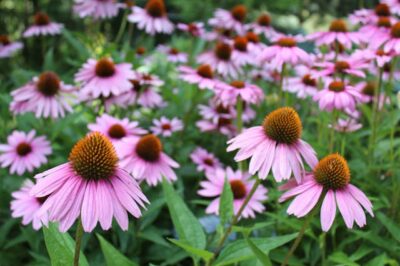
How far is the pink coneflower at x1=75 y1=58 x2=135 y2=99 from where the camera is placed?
1773 mm

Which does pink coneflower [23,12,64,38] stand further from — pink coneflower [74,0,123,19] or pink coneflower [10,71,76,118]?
pink coneflower [10,71,76,118]

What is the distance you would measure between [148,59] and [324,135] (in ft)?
3.80

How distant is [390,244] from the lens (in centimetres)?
143

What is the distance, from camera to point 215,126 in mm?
2027

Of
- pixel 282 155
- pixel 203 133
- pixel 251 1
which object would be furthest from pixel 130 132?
pixel 251 1

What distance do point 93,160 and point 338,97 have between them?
86 centimetres

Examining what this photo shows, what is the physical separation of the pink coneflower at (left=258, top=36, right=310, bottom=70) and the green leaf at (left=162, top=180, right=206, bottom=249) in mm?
609

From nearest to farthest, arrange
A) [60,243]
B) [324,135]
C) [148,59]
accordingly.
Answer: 1. [60,243]
2. [324,135]
3. [148,59]

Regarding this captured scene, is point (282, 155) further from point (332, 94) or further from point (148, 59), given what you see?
point (148, 59)

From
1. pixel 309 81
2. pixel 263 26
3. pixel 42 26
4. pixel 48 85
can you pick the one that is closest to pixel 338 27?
pixel 309 81

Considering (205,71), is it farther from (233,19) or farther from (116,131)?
(233,19)

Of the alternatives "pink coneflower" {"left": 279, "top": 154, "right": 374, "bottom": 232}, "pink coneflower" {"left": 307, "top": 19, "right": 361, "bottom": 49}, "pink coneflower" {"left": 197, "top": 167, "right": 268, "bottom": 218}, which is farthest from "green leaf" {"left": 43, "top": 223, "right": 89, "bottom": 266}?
"pink coneflower" {"left": 307, "top": 19, "right": 361, "bottom": 49}

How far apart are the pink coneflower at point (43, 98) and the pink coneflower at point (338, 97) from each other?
898 mm

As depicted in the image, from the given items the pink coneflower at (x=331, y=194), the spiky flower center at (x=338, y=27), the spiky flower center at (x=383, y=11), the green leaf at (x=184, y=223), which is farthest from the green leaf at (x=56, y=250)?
the spiky flower center at (x=383, y=11)
